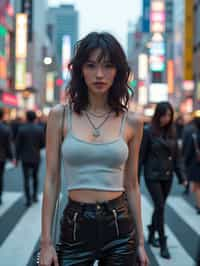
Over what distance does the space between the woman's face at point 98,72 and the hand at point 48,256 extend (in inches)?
30.7

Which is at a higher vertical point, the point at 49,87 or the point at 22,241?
the point at 22,241

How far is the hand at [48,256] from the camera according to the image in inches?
112

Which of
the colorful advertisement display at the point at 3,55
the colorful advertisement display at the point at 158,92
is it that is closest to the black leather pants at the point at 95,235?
the colorful advertisement display at the point at 158,92

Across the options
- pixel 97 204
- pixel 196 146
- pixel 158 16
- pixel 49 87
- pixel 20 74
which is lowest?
pixel 49 87

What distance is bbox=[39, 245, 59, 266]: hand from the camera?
9.32 ft

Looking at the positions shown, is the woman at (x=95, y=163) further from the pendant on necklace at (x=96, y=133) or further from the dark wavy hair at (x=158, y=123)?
the dark wavy hair at (x=158, y=123)

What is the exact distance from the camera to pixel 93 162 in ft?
9.30

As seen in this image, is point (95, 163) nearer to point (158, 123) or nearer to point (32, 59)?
point (158, 123)

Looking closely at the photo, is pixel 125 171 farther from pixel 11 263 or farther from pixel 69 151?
pixel 11 263

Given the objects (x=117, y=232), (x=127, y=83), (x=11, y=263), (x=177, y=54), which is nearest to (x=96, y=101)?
(x=127, y=83)

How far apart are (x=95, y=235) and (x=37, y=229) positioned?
6.51 metres

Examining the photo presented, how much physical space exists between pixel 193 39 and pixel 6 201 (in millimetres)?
33438

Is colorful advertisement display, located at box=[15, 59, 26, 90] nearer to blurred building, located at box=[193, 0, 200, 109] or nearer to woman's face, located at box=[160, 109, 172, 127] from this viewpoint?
blurred building, located at box=[193, 0, 200, 109]

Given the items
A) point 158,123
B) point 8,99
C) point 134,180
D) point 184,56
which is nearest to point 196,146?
point 158,123
